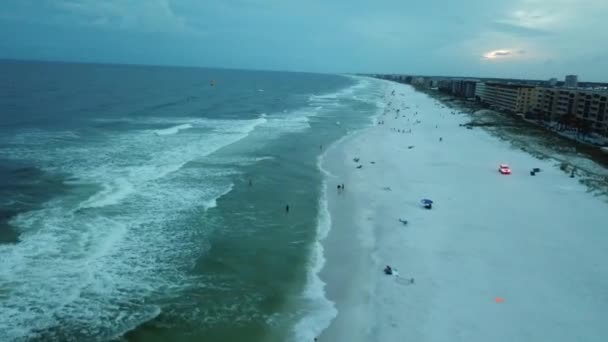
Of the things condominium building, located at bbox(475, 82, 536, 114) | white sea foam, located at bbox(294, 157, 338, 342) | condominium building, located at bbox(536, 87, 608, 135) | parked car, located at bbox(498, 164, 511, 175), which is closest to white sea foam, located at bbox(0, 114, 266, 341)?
white sea foam, located at bbox(294, 157, 338, 342)

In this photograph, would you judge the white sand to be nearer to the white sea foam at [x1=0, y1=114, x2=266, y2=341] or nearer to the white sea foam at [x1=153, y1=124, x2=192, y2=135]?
the white sea foam at [x1=0, y1=114, x2=266, y2=341]

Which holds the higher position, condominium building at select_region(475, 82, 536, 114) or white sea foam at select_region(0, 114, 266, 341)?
condominium building at select_region(475, 82, 536, 114)

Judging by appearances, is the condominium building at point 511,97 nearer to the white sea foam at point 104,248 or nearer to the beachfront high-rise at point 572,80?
the beachfront high-rise at point 572,80

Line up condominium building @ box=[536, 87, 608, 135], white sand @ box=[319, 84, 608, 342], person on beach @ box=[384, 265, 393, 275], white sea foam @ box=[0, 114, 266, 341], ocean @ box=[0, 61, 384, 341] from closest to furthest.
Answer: white sand @ box=[319, 84, 608, 342] → ocean @ box=[0, 61, 384, 341] → white sea foam @ box=[0, 114, 266, 341] → person on beach @ box=[384, 265, 393, 275] → condominium building @ box=[536, 87, 608, 135]

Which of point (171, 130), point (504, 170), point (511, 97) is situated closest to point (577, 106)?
point (511, 97)

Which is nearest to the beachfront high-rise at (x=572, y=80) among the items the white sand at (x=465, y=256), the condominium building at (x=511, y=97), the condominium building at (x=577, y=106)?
the condominium building at (x=511, y=97)

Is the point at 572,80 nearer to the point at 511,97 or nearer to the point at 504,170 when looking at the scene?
the point at 511,97
